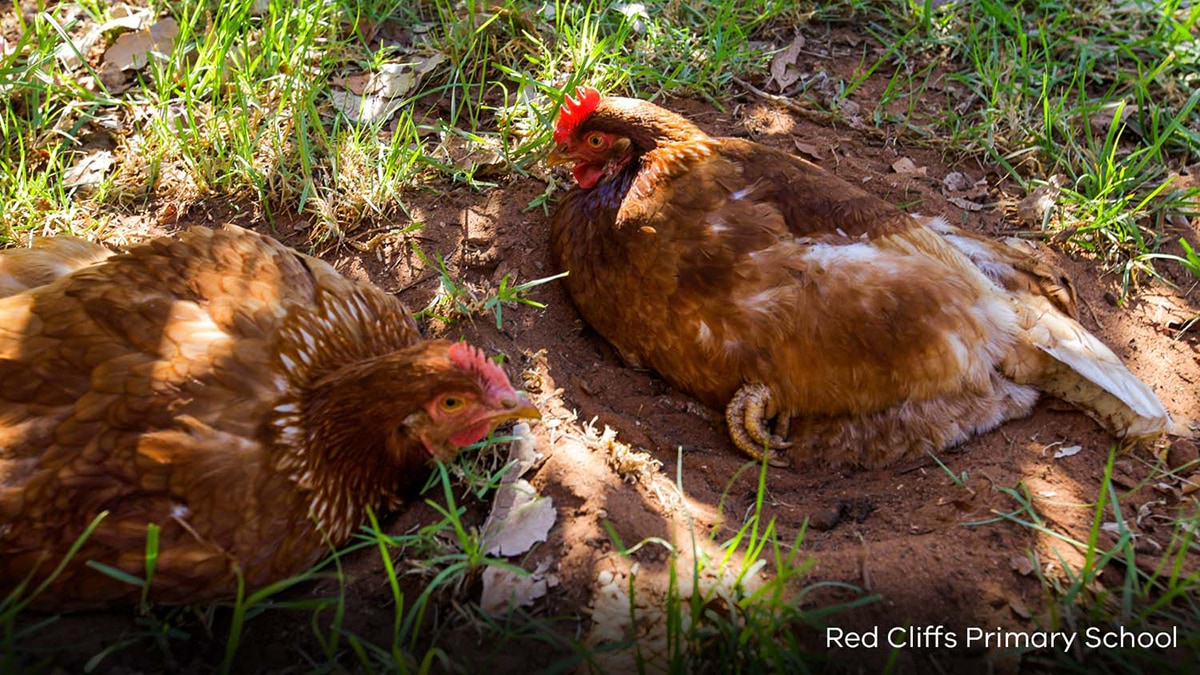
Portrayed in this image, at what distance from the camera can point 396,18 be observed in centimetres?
380

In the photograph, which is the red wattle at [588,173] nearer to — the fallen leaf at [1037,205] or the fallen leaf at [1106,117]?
the fallen leaf at [1037,205]

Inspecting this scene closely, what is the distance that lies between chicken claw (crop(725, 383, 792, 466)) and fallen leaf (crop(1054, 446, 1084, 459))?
2.76 feet

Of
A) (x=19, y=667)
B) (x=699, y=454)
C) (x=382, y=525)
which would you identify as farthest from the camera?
(x=699, y=454)

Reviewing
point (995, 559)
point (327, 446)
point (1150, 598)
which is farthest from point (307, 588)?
point (1150, 598)

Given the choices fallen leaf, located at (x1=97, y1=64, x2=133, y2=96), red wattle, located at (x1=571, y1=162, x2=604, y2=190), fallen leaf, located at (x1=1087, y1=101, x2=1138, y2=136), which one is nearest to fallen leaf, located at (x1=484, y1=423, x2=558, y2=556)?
red wattle, located at (x1=571, y1=162, x2=604, y2=190)

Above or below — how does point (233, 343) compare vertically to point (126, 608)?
above

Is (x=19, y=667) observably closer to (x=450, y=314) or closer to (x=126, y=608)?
(x=126, y=608)

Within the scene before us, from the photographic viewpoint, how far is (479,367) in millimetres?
2154

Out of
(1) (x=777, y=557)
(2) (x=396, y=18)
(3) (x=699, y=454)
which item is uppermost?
(2) (x=396, y=18)

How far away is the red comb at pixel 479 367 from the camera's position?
7.00 ft

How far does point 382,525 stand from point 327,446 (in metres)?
0.33

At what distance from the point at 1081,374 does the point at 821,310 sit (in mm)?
831

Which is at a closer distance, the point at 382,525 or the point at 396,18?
the point at 382,525

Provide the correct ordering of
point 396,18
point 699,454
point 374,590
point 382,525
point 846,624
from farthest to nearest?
point 396,18, point 699,454, point 382,525, point 374,590, point 846,624
